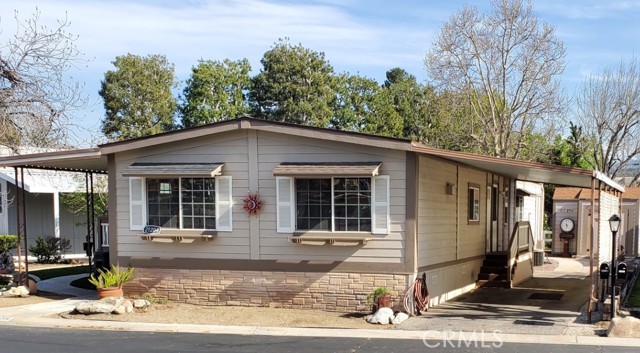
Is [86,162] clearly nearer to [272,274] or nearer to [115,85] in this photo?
[272,274]

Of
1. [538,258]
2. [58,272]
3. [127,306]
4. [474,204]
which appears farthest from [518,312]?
[58,272]

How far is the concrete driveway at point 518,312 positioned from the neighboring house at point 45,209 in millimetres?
14875

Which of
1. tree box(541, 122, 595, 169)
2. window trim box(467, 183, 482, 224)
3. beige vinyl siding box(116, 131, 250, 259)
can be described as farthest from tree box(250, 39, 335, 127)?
beige vinyl siding box(116, 131, 250, 259)

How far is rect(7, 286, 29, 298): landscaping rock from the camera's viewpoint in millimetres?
13492

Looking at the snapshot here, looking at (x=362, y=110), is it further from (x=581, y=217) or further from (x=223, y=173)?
(x=223, y=173)

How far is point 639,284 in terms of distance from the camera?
15.6 meters

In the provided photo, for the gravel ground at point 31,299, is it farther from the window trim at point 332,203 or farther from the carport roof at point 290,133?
the window trim at point 332,203

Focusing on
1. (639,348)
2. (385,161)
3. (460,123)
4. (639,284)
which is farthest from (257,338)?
(460,123)

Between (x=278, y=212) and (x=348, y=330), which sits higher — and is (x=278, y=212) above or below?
above

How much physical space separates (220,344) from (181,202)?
393cm

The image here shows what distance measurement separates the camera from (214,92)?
1400 inches

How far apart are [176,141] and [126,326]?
3.79m

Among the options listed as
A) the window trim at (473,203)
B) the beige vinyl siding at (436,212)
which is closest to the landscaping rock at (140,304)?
the beige vinyl siding at (436,212)

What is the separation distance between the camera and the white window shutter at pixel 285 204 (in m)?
11.8
